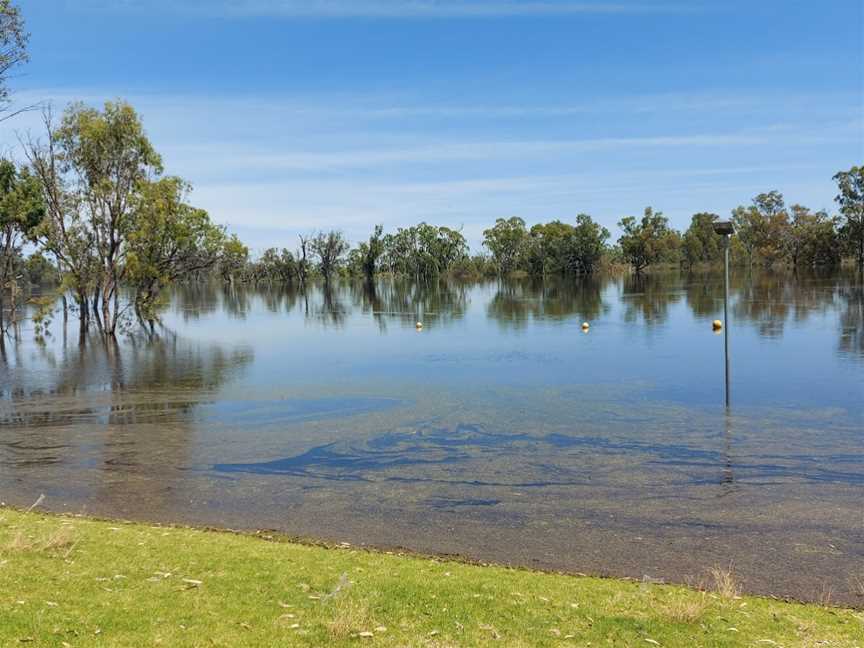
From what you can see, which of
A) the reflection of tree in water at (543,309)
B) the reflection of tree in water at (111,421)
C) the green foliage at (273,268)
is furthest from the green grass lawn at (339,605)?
the green foliage at (273,268)

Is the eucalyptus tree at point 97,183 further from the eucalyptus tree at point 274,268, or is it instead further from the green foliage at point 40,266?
the eucalyptus tree at point 274,268

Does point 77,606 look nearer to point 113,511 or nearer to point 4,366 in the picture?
point 113,511

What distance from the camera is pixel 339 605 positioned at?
22.7 ft

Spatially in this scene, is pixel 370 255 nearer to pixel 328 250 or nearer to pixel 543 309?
pixel 328 250

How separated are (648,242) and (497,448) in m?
127

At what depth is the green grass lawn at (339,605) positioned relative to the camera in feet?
20.6

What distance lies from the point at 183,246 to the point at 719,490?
39.0m

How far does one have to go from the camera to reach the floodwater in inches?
403

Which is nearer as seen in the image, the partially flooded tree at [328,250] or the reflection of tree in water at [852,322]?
the reflection of tree in water at [852,322]

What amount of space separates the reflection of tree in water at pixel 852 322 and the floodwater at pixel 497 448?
0.45m

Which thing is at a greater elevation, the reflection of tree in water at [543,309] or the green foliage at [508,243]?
the green foliage at [508,243]

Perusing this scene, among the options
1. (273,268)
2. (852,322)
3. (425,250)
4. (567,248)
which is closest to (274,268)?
(273,268)

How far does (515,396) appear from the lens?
21.1m

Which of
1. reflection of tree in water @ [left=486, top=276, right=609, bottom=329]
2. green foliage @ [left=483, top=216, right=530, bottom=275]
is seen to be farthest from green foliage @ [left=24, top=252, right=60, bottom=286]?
green foliage @ [left=483, top=216, right=530, bottom=275]
